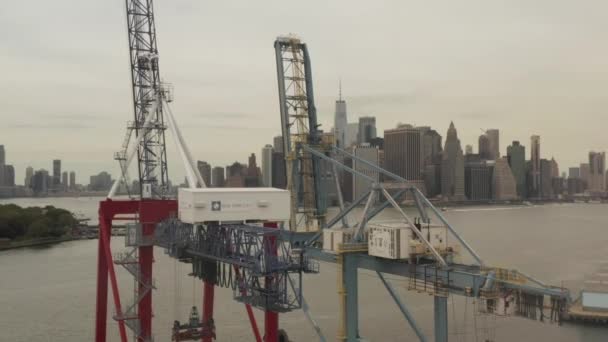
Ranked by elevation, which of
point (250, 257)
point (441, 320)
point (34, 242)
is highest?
point (250, 257)

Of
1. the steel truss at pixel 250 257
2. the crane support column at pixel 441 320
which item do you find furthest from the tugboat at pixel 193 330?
the crane support column at pixel 441 320

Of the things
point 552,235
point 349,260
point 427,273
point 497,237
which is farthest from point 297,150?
point 552,235

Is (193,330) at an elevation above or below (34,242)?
above

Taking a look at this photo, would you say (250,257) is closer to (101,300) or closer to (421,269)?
(421,269)

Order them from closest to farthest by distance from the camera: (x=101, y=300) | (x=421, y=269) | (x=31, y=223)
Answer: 1. (x=421, y=269)
2. (x=101, y=300)
3. (x=31, y=223)

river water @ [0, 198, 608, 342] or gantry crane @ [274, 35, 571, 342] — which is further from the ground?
gantry crane @ [274, 35, 571, 342]

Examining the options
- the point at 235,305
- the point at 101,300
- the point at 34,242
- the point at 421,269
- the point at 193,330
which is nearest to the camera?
the point at 421,269

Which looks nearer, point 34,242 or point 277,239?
point 277,239

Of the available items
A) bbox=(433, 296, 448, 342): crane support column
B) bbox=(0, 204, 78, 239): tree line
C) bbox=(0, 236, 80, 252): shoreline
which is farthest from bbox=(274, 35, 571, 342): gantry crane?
bbox=(0, 204, 78, 239): tree line

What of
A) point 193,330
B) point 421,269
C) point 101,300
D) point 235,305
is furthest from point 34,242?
point 421,269

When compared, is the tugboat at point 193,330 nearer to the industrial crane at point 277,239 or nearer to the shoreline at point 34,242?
the industrial crane at point 277,239

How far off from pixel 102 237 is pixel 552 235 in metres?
101

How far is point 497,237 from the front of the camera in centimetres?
10581

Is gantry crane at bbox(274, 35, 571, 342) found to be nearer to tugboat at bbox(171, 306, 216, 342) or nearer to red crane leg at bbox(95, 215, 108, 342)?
tugboat at bbox(171, 306, 216, 342)
